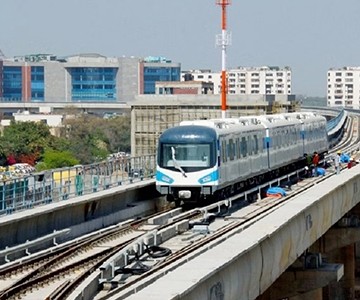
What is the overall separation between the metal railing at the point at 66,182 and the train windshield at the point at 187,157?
5.00ft

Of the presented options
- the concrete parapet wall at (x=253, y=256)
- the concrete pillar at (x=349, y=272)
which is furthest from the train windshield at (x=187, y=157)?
the concrete pillar at (x=349, y=272)

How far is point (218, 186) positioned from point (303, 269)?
3.37m

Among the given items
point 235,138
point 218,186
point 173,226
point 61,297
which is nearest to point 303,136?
point 235,138

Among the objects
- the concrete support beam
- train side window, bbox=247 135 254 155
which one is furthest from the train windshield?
train side window, bbox=247 135 254 155

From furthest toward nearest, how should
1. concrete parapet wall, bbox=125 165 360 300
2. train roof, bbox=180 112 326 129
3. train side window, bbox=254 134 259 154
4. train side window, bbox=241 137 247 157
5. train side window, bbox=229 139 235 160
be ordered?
train side window, bbox=254 134 259 154 < train side window, bbox=241 137 247 157 < train side window, bbox=229 139 235 160 < train roof, bbox=180 112 326 129 < concrete parapet wall, bbox=125 165 360 300

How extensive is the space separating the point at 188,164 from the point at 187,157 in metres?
0.21

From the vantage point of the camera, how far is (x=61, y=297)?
643 inches

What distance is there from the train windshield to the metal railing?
60.0 inches

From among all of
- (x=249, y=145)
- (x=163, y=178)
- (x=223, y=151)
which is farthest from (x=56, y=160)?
(x=163, y=178)

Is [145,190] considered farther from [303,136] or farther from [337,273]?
[303,136]

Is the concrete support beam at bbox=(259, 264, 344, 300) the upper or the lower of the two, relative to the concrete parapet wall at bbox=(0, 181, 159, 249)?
lower

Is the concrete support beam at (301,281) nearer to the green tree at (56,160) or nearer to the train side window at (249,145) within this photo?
the train side window at (249,145)

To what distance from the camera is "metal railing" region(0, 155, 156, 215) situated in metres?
24.0

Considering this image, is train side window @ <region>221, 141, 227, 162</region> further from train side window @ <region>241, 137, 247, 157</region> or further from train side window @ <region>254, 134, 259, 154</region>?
train side window @ <region>254, 134, 259, 154</region>
